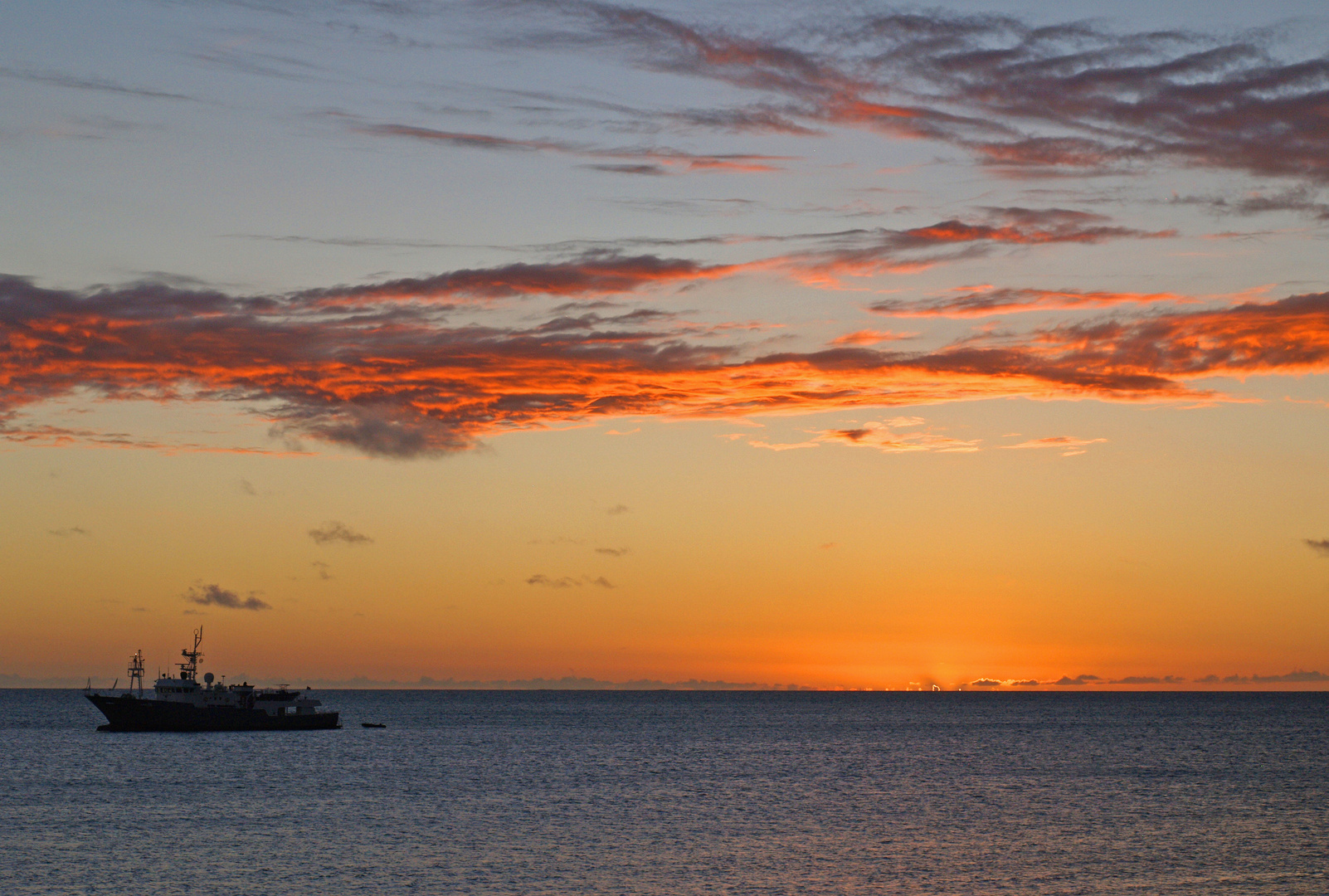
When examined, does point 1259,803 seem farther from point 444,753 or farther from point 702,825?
point 444,753

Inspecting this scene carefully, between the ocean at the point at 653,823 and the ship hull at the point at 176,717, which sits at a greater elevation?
the ship hull at the point at 176,717

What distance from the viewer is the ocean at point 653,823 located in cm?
6384

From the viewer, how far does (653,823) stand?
8456 centimetres

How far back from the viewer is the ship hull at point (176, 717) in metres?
169

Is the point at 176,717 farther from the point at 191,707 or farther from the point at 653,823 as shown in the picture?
the point at 653,823

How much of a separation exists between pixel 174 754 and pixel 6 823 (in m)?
57.1

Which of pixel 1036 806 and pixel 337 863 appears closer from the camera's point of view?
pixel 337 863

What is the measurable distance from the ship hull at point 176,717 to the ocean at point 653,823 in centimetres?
1746

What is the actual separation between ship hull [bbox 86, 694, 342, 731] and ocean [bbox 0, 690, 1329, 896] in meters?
17.5

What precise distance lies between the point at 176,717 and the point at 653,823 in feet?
349

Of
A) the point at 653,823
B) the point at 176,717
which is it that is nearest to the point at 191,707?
the point at 176,717

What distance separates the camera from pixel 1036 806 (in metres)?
95.5

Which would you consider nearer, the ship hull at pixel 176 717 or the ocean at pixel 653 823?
the ocean at pixel 653 823

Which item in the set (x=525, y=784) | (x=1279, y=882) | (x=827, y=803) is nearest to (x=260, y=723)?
(x=525, y=784)
